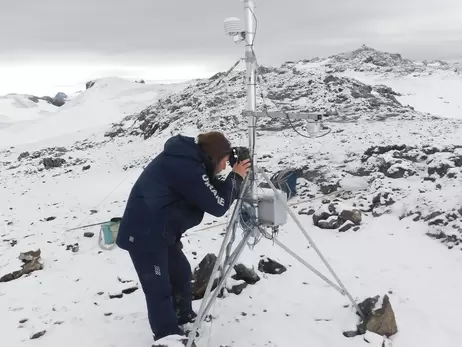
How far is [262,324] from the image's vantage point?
4.67 m

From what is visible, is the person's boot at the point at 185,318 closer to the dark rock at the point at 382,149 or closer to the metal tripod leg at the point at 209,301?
the metal tripod leg at the point at 209,301

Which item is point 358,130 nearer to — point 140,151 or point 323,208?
point 323,208

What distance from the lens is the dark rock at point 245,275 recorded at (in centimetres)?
554

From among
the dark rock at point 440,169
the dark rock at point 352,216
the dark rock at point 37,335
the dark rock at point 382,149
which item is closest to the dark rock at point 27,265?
the dark rock at point 37,335

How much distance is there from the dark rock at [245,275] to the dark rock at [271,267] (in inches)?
12.7

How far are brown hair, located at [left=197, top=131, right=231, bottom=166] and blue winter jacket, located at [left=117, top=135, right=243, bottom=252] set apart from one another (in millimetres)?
54

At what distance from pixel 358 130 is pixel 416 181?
16.6 feet

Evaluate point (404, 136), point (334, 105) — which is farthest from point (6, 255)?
point (334, 105)

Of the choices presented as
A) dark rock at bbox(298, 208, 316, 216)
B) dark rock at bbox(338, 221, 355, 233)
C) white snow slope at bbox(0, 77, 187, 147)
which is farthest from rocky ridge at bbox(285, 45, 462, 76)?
dark rock at bbox(338, 221, 355, 233)

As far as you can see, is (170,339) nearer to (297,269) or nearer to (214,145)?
(214,145)

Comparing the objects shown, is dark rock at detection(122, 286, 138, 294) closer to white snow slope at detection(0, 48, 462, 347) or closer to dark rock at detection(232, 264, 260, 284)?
white snow slope at detection(0, 48, 462, 347)

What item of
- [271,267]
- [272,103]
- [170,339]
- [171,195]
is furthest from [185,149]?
[272,103]

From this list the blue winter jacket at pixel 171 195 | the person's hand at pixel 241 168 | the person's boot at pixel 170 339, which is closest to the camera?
the blue winter jacket at pixel 171 195

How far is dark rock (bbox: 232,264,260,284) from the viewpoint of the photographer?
5.54 m
